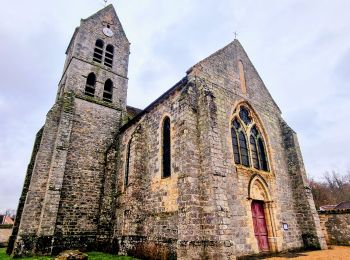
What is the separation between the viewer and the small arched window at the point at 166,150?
10727 mm

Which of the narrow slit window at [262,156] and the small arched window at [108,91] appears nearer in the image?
the narrow slit window at [262,156]

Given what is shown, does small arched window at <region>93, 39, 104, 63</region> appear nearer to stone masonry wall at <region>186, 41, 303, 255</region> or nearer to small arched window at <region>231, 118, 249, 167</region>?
stone masonry wall at <region>186, 41, 303, 255</region>

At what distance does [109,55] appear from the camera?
19.6 metres

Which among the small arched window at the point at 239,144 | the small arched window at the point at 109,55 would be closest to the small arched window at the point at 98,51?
the small arched window at the point at 109,55

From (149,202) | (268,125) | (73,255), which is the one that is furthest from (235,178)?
(73,255)

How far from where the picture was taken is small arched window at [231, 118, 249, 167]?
36.3 feet

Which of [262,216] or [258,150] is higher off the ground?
[258,150]

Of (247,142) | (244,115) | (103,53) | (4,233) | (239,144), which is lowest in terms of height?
(4,233)

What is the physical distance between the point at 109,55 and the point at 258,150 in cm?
1433

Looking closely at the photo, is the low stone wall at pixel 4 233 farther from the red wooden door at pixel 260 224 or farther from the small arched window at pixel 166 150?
the red wooden door at pixel 260 224

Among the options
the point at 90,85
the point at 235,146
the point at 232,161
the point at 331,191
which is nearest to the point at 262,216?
the point at 232,161

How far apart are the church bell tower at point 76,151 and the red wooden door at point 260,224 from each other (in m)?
8.88

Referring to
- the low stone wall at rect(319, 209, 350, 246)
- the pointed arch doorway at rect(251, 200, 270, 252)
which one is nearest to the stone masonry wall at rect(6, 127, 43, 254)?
the pointed arch doorway at rect(251, 200, 270, 252)

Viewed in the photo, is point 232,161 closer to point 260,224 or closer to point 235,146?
point 235,146
